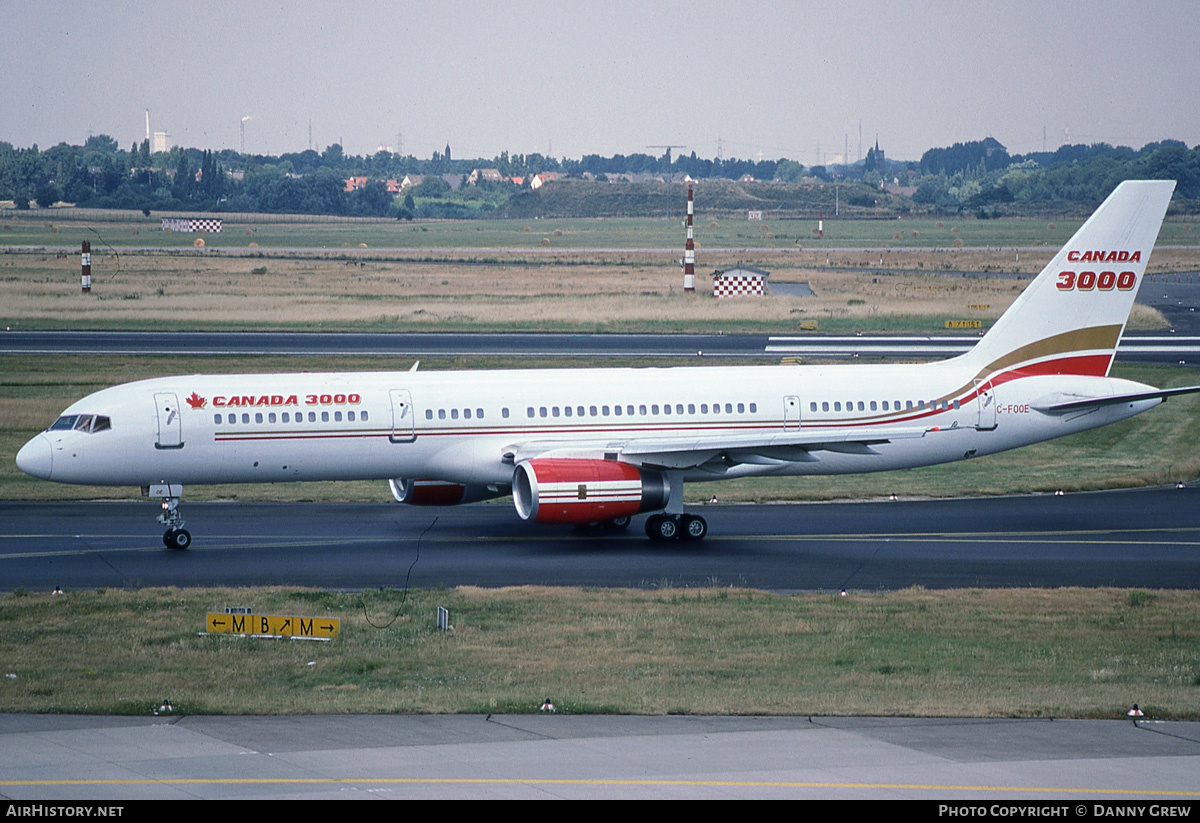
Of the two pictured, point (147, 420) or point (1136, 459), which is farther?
point (1136, 459)

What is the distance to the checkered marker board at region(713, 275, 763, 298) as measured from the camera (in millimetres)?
95875

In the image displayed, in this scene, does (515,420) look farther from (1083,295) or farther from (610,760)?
(610,760)

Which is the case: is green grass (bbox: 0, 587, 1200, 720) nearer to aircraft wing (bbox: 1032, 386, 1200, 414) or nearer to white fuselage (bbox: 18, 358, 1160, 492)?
white fuselage (bbox: 18, 358, 1160, 492)

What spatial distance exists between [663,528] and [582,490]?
2.89 meters

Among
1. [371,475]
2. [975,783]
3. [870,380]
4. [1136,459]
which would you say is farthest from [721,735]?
[1136,459]

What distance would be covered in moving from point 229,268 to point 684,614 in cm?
10973

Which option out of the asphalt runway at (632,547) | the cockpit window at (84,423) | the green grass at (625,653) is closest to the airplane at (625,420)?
the cockpit window at (84,423)

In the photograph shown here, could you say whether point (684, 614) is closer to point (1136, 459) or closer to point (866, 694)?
point (866, 694)

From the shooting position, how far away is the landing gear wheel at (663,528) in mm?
33656

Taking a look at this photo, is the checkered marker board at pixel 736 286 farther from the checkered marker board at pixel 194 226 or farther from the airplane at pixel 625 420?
the checkered marker board at pixel 194 226

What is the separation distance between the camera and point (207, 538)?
33.6 metres

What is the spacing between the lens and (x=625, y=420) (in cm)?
3456

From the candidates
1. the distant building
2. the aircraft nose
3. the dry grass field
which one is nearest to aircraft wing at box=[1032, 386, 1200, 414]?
the aircraft nose

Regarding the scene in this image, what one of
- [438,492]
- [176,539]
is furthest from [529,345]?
[176,539]
